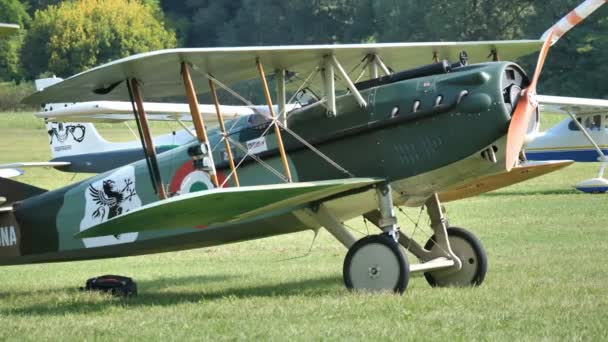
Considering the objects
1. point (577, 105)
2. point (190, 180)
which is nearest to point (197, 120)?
point (190, 180)

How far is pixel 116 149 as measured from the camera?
96.4 ft

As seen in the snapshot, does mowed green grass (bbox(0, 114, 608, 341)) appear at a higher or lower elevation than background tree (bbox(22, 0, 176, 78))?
lower

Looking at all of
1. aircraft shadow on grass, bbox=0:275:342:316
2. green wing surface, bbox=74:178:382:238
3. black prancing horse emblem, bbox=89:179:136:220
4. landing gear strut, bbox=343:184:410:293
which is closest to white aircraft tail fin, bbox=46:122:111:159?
aircraft shadow on grass, bbox=0:275:342:316

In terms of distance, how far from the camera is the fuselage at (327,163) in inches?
384

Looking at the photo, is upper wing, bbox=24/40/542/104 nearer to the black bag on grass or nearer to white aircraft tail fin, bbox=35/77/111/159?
the black bag on grass

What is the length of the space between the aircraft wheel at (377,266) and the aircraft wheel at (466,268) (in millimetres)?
1209

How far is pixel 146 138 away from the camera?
10.3 metres

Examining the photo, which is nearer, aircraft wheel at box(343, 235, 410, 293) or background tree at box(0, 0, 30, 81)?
aircraft wheel at box(343, 235, 410, 293)

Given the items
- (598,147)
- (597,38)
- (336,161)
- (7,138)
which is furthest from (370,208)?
(597,38)

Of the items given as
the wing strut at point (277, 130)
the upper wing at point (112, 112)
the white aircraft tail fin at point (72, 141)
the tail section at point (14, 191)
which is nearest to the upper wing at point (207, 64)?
the wing strut at point (277, 130)

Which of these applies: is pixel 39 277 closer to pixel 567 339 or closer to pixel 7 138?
pixel 567 339

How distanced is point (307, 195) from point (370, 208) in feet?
3.34

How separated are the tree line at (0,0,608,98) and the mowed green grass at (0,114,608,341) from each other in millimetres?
50024

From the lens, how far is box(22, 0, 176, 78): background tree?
255 ft
